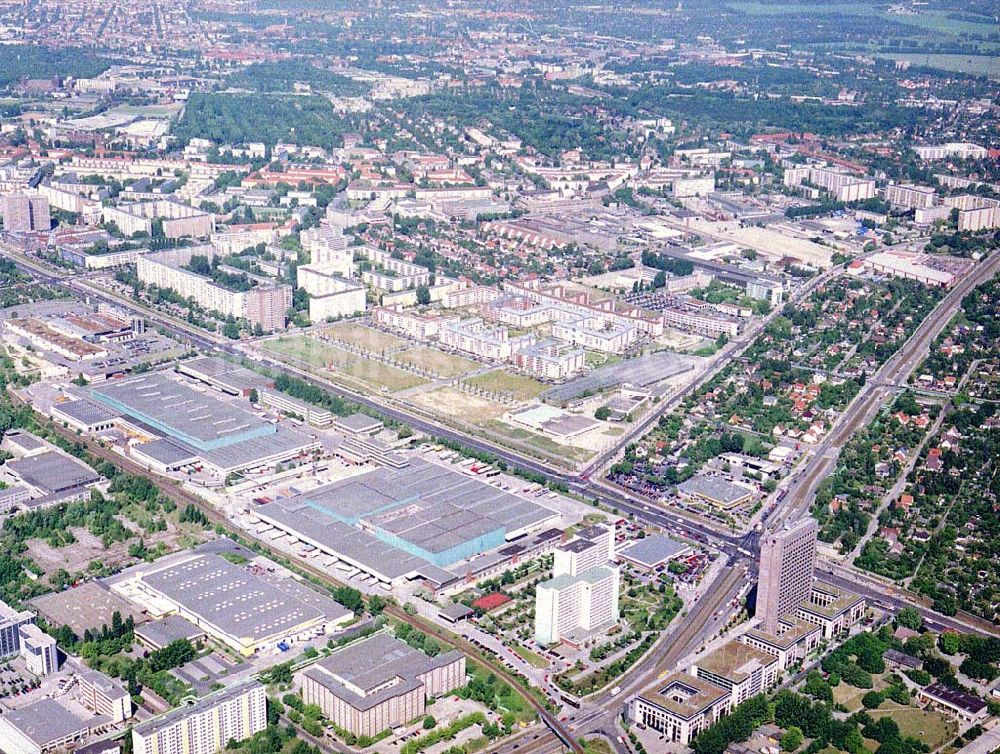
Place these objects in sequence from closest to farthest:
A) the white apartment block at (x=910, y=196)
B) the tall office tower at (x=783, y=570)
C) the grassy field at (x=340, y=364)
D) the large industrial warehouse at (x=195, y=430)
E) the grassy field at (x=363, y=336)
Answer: the tall office tower at (x=783, y=570) → the large industrial warehouse at (x=195, y=430) → the grassy field at (x=340, y=364) → the grassy field at (x=363, y=336) → the white apartment block at (x=910, y=196)

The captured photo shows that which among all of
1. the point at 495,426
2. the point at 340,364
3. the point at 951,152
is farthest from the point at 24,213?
the point at 951,152

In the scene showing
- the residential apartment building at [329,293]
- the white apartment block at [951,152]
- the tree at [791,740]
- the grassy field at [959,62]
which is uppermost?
the grassy field at [959,62]

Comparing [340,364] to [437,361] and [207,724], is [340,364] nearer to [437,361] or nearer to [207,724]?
[437,361]

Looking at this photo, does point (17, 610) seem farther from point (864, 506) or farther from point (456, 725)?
point (864, 506)

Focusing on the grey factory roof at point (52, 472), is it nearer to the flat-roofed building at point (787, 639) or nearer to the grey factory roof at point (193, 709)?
the grey factory roof at point (193, 709)

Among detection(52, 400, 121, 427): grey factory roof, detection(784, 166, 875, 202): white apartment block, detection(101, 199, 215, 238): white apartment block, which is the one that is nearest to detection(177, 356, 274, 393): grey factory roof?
detection(52, 400, 121, 427): grey factory roof

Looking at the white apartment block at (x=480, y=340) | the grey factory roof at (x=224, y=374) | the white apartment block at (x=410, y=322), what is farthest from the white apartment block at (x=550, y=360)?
the grey factory roof at (x=224, y=374)

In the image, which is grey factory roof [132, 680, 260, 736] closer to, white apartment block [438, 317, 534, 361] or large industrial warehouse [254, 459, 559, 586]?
large industrial warehouse [254, 459, 559, 586]
